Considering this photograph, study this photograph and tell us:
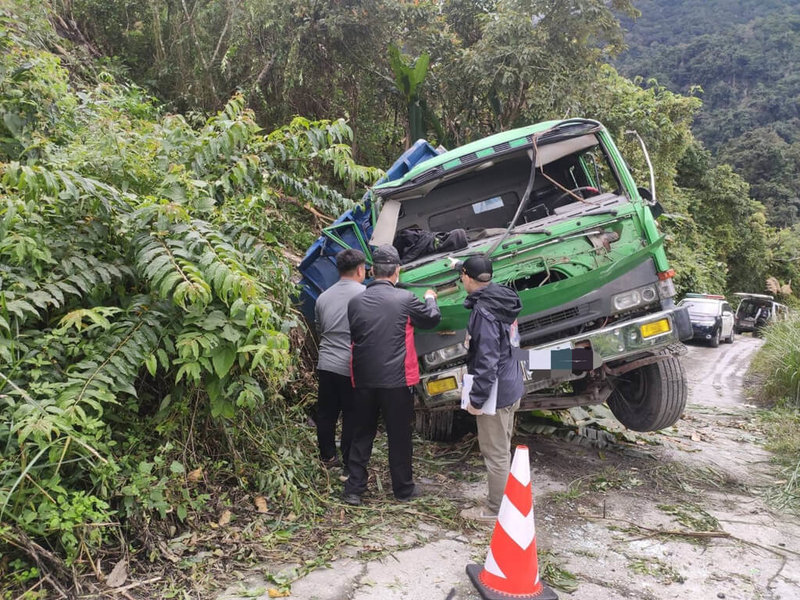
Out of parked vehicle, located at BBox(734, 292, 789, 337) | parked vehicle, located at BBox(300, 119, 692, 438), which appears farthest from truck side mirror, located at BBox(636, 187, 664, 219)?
parked vehicle, located at BBox(734, 292, 789, 337)

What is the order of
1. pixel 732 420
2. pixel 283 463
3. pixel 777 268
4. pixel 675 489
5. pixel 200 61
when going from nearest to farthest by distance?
pixel 283 463 < pixel 675 489 < pixel 732 420 < pixel 200 61 < pixel 777 268

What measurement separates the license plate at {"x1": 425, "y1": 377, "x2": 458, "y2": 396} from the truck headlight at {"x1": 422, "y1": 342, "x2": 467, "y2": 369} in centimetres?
18

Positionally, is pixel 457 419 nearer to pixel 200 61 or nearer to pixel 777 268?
pixel 200 61

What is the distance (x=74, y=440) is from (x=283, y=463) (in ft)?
4.75

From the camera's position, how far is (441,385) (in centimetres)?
439

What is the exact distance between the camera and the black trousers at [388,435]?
4.06m

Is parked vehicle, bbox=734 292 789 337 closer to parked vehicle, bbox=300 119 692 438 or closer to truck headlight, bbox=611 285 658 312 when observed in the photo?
parked vehicle, bbox=300 119 692 438

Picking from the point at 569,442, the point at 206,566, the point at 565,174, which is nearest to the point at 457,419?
the point at 569,442

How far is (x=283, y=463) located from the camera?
406cm

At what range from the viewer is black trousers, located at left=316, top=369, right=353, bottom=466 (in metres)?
4.48

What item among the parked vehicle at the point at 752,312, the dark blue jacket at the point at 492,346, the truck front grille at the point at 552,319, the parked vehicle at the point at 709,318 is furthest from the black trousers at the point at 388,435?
the parked vehicle at the point at 752,312

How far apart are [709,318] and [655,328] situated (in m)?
15.7

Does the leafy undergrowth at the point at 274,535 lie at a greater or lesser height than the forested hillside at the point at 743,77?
lesser

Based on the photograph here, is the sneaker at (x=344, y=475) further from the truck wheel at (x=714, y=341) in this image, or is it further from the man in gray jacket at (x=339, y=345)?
the truck wheel at (x=714, y=341)
